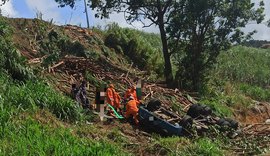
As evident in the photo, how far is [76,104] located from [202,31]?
938cm

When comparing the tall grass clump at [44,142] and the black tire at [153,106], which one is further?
the black tire at [153,106]

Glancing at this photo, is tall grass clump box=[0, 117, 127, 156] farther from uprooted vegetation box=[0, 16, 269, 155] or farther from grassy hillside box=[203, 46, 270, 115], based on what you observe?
grassy hillside box=[203, 46, 270, 115]

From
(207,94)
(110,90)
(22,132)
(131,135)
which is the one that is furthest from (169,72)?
(22,132)

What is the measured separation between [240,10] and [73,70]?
25.0ft

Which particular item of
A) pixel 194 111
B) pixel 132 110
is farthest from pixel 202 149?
pixel 194 111

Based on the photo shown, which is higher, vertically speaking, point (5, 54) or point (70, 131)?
point (5, 54)

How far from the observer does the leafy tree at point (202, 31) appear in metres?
19.3

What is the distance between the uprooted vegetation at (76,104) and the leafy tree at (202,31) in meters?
1.24

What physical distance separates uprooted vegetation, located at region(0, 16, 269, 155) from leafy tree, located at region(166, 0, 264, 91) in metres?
1.24

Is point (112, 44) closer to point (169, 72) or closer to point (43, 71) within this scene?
point (169, 72)

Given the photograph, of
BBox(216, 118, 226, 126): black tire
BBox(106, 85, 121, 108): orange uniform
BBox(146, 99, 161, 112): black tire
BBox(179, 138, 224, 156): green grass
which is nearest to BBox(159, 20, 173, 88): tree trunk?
BBox(146, 99, 161, 112): black tire

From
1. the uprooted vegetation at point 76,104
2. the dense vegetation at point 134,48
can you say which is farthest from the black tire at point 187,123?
the dense vegetation at point 134,48

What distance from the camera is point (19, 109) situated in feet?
32.8

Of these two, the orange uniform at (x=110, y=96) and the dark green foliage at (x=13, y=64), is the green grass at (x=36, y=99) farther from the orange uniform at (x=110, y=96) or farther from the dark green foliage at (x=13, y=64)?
the orange uniform at (x=110, y=96)
